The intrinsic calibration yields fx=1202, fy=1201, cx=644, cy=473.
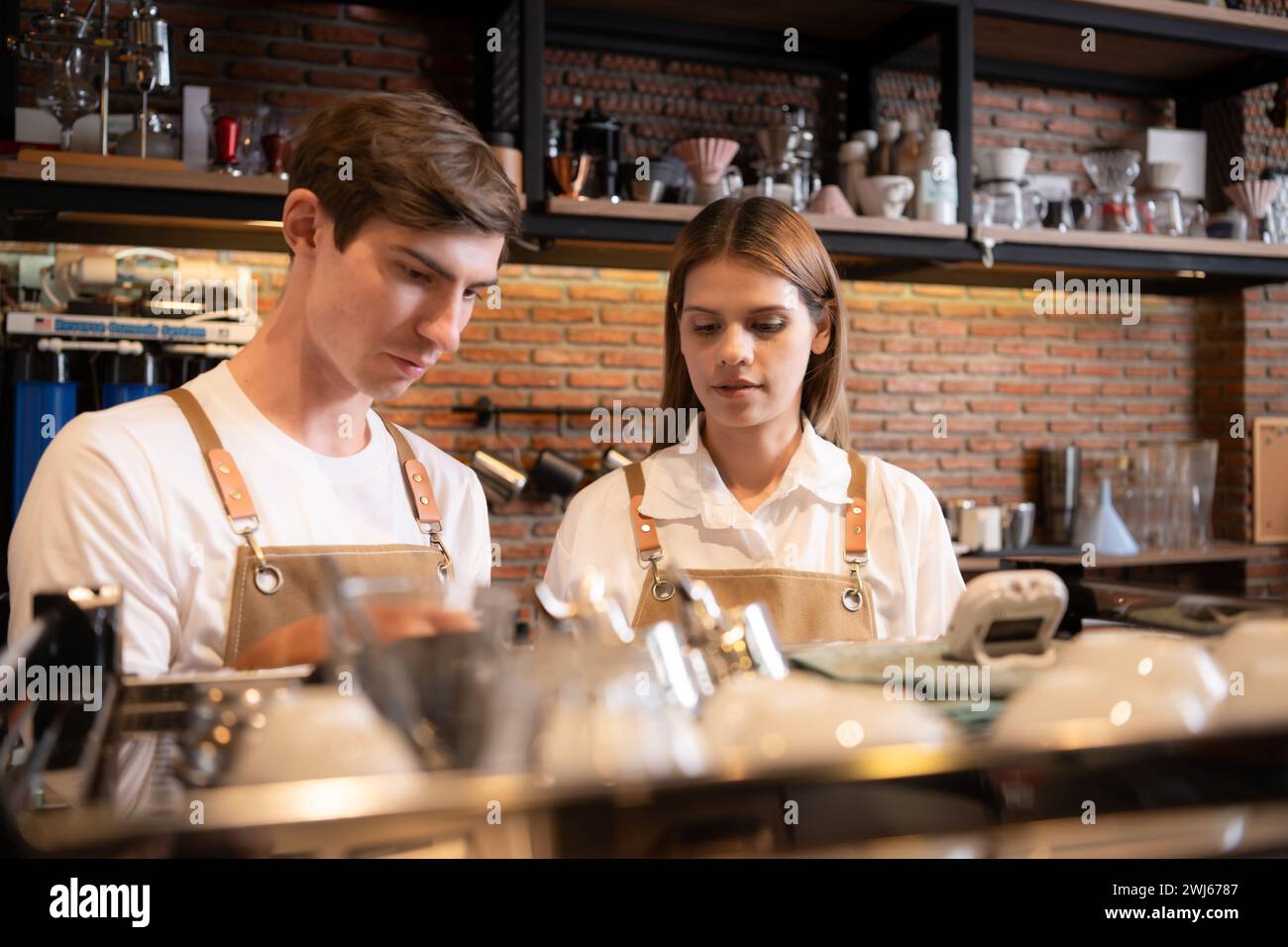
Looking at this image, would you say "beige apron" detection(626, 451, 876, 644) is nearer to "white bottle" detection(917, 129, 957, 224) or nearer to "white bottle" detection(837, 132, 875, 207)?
"white bottle" detection(917, 129, 957, 224)

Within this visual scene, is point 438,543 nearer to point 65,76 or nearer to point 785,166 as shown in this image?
point 65,76

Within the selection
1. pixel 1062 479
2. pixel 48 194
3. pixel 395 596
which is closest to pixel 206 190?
pixel 48 194

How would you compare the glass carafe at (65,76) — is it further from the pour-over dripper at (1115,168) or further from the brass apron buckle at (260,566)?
the pour-over dripper at (1115,168)

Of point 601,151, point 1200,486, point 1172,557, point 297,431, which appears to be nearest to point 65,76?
point 601,151

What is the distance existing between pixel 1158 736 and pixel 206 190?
2875 millimetres

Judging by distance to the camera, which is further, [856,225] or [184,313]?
[856,225]

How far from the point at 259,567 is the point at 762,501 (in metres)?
0.87

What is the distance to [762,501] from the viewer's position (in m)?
1.97

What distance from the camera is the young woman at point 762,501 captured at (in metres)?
1.87

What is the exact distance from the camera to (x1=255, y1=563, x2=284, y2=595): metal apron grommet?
4.46 feet
